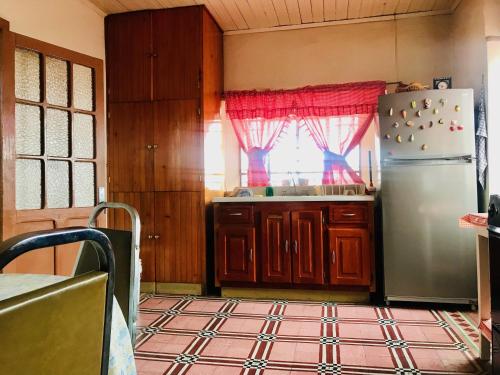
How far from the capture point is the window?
3742 millimetres

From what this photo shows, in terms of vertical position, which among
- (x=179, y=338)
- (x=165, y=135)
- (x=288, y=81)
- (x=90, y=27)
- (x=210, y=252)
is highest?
(x=90, y=27)

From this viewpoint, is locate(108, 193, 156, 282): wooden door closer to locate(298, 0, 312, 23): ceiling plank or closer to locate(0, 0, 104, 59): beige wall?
locate(0, 0, 104, 59): beige wall

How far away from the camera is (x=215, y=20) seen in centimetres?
366

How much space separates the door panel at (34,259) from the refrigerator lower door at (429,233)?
7.90 ft

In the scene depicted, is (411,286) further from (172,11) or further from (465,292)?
(172,11)

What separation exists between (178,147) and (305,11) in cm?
168

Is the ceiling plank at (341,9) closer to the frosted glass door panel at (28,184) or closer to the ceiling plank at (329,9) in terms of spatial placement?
the ceiling plank at (329,9)

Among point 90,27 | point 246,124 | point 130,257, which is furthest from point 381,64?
point 130,257

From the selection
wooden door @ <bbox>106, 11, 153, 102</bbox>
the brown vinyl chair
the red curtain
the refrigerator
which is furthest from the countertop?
the brown vinyl chair

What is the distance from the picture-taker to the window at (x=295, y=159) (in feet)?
12.3

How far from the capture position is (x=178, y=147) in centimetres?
341

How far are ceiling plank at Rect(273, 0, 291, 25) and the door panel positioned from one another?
2510 mm

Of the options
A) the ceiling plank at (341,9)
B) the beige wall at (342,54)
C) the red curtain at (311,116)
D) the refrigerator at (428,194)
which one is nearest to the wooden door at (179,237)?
the red curtain at (311,116)

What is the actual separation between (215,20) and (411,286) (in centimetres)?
288
